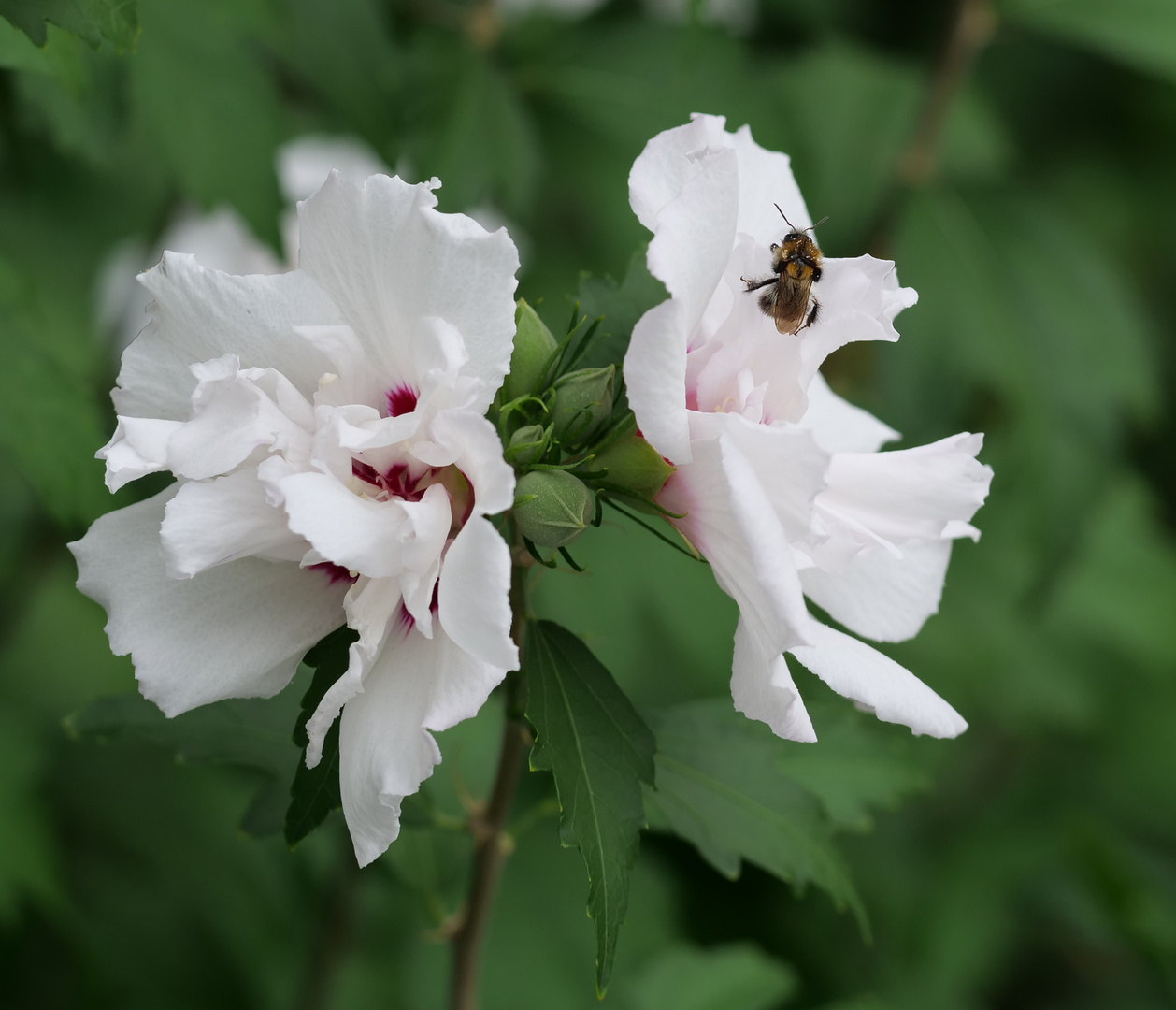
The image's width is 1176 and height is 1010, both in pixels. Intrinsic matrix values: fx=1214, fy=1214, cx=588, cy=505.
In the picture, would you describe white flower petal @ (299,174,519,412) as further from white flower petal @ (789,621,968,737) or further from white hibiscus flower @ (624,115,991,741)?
white flower petal @ (789,621,968,737)

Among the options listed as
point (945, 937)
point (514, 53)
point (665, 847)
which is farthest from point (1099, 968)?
point (514, 53)

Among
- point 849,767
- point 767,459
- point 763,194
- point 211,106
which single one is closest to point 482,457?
point 767,459

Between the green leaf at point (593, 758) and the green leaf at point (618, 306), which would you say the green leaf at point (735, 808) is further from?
the green leaf at point (618, 306)

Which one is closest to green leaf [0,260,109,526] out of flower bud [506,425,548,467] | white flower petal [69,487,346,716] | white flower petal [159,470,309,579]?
white flower petal [69,487,346,716]

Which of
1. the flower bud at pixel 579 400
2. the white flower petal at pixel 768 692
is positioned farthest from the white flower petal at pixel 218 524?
the white flower petal at pixel 768 692

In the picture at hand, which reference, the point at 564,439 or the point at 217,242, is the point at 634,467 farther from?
the point at 217,242

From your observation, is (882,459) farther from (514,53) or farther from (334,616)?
(514,53)

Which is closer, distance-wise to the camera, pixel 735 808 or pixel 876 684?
pixel 876 684
